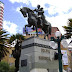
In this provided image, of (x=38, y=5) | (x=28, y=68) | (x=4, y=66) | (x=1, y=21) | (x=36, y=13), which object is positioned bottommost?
(x=4, y=66)

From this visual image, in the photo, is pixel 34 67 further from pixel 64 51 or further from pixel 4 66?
pixel 64 51

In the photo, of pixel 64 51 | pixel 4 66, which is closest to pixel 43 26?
pixel 4 66

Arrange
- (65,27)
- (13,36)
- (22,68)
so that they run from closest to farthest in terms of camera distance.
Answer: (22,68) → (65,27) → (13,36)

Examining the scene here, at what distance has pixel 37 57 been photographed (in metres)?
12.4

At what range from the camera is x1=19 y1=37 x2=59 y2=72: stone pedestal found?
12.3 meters

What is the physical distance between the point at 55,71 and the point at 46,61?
141cm

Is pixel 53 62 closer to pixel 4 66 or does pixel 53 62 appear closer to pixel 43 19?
pixel 43 19

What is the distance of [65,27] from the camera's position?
18422 mm

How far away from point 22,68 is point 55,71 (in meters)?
3.17

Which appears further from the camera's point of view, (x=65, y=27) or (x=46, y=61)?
(x=65, y=27)

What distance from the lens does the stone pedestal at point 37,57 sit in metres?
12.3

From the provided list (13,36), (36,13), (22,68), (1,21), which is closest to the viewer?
(22,68)

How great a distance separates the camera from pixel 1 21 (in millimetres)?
111500

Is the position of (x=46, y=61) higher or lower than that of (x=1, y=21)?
lower
